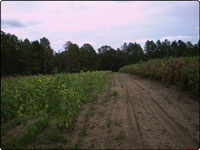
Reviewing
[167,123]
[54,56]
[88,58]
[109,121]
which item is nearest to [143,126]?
[167,123]

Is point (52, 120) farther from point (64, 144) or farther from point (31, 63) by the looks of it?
point (31, 63)

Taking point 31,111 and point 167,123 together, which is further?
point 167,123

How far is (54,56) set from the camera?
48.6 m

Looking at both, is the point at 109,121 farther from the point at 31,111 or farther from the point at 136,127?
the point at 31,111

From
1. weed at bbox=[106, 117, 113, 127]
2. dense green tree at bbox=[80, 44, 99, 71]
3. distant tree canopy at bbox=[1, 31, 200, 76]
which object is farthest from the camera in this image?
dense green tree at bbox=[80, 44, 99, 71]

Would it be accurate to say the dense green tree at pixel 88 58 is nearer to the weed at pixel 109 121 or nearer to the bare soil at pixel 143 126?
the bare soil at pixel 143 126

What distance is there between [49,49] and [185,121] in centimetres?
4786

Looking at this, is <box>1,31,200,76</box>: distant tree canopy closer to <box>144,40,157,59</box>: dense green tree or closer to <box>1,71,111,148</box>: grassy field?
<box>144,40,157,59</box>: dense green tree

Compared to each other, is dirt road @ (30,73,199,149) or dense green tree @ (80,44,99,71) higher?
dense green tree @ (80,44,99,71)

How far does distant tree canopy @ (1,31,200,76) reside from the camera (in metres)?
34.9

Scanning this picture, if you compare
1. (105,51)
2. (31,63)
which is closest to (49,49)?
(31,63)

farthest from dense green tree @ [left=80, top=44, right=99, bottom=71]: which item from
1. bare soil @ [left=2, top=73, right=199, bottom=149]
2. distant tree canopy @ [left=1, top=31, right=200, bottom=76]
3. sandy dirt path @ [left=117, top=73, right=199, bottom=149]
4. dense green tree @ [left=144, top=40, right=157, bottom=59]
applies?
bare soil @ [left=2, top=73, right=199, bottom=149]

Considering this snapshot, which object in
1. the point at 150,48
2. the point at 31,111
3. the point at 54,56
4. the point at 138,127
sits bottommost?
the point at 138,127

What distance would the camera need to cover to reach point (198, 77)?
5.39 metres
